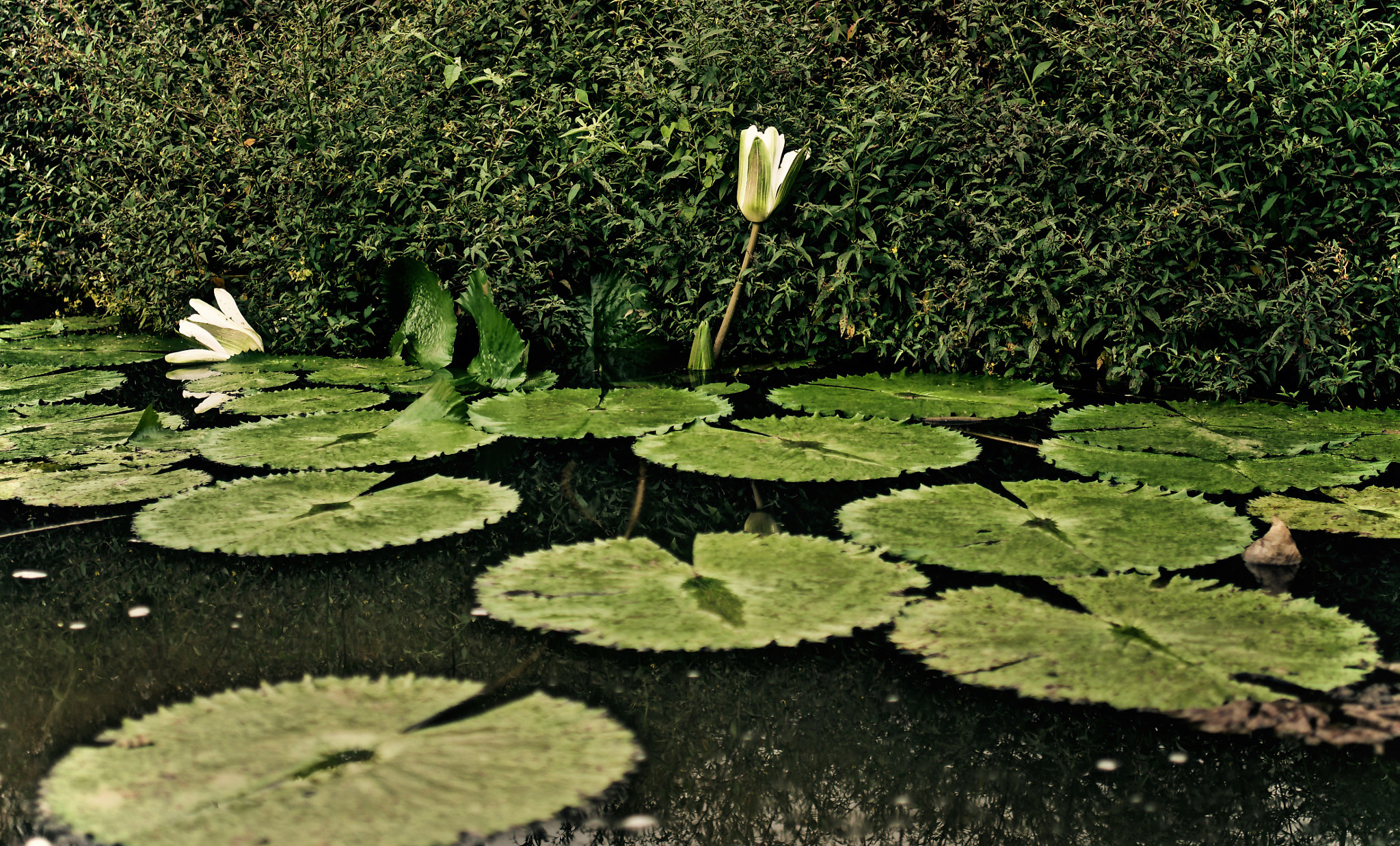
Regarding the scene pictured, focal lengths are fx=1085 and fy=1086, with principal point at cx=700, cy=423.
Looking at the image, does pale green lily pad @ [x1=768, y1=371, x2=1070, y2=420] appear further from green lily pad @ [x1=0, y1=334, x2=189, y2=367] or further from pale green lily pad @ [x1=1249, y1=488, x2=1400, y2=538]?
green lily pad @ [x1=0, y1=334, x2=189, y2=367]

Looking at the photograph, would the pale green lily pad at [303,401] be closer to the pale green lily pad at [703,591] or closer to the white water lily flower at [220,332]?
the white water lily flower at [220,332]

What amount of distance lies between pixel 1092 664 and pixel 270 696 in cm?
102

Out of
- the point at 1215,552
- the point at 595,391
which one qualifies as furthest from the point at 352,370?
the point at 1215,552

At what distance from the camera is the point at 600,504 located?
7.04 ft

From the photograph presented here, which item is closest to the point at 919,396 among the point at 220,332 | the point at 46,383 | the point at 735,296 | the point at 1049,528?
the point at 735,296

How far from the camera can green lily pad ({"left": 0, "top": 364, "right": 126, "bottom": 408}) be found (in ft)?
9.73

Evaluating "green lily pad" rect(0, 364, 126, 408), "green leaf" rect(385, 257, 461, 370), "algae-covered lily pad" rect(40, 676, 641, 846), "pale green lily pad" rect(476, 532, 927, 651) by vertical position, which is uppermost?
"green leaf" rect(385, 257, 461, 370)

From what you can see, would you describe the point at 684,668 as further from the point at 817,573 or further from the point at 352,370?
the point at 352,370

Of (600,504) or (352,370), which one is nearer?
(600,504)

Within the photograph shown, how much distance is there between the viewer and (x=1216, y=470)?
7.27 feet

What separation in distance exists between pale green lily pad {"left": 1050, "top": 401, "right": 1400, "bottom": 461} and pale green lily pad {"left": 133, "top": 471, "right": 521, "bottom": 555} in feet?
4.52

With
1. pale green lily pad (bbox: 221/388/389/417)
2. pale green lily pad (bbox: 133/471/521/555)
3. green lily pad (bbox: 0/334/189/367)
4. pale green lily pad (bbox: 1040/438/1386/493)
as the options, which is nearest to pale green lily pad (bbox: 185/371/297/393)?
pale green lily pad (bbox: 221/388/389/417)

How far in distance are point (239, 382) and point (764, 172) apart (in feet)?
5.40

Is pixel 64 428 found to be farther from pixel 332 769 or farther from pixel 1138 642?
pixel 1138 642
